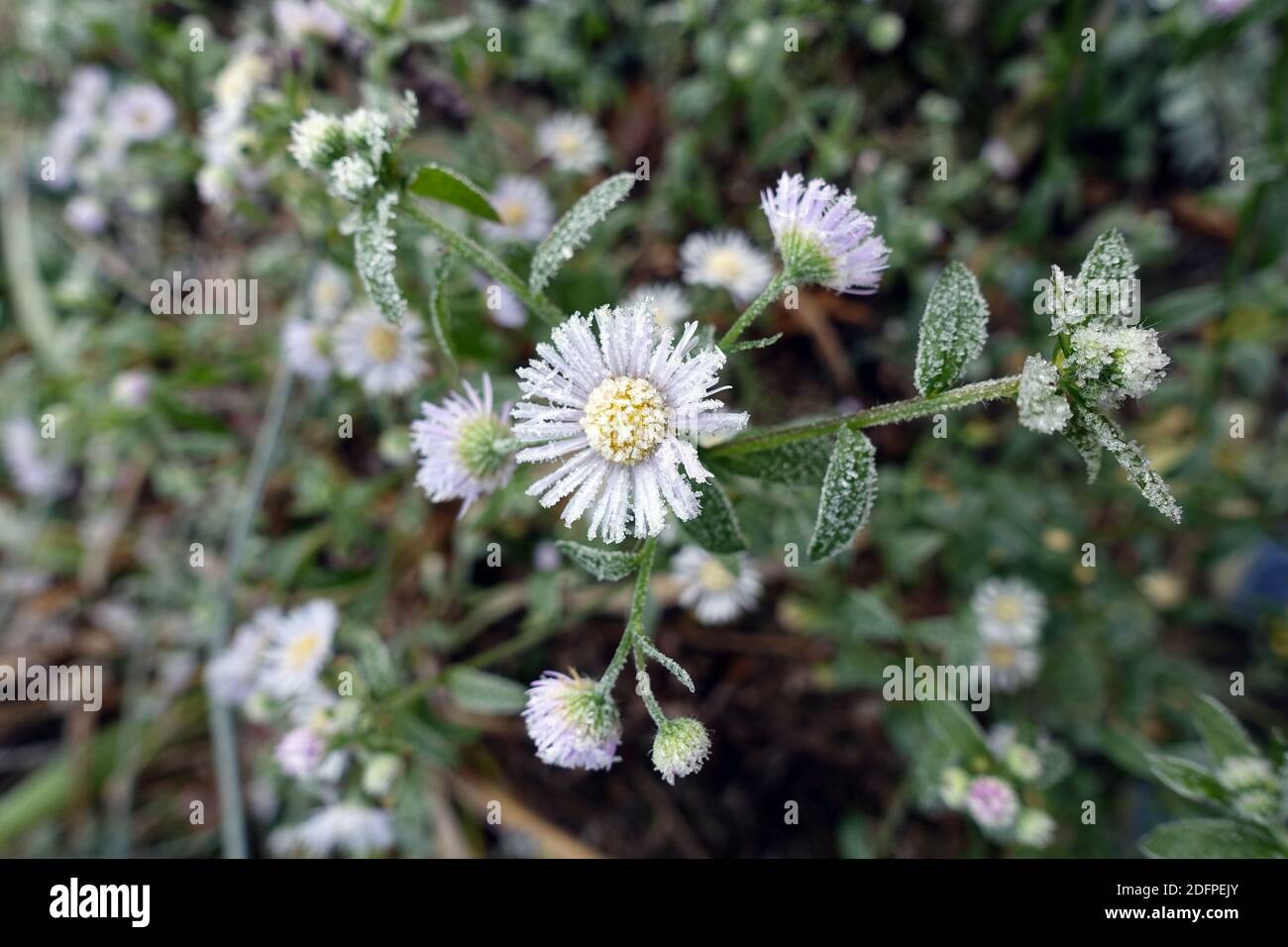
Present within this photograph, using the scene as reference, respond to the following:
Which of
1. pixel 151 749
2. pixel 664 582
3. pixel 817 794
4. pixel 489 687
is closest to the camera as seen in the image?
pixel 489 687

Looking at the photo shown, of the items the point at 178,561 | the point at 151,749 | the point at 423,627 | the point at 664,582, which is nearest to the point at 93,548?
the point at 178,561

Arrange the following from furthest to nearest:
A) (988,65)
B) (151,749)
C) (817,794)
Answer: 1. (151,749)
2. (988,65)
3. (817,794)

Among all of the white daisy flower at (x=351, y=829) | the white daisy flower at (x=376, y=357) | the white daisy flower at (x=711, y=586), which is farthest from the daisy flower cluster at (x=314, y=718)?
the white daisy flower at (x=711, y=586)

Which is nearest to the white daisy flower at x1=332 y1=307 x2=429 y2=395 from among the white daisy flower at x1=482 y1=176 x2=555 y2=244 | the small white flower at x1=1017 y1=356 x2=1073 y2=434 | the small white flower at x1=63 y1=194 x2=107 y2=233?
the white daisy flower at x1=482 y1=176 x2=555 y2=244

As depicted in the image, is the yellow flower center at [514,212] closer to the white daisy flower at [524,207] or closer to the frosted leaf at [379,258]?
the white daisy flower at [524,207]

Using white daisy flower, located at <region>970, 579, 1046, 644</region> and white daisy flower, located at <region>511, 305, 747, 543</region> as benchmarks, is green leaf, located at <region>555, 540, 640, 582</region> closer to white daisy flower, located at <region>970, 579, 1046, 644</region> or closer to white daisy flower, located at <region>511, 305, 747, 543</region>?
white daisy flower, located at <region>511, 305, 747, 543</region>

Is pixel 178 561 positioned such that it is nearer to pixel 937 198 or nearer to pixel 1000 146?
pixel 937 198

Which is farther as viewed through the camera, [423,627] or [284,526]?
[284,526]
